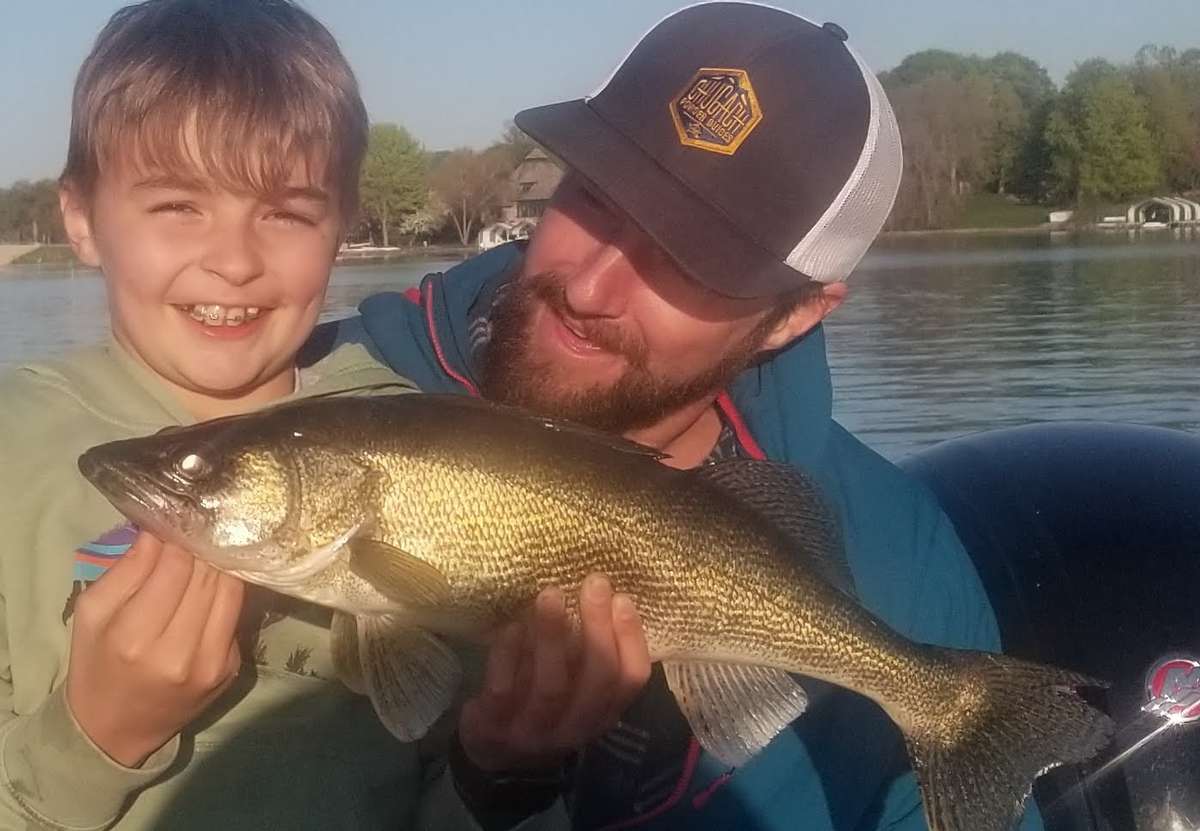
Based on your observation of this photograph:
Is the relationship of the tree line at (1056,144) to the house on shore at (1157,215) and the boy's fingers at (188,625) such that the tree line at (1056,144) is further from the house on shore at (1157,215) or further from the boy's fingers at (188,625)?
the boy's fingers at (188,625)

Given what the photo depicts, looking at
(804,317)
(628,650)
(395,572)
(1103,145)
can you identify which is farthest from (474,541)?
(1103,145)

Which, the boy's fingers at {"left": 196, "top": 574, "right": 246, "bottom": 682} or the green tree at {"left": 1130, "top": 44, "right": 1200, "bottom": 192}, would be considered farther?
the green tree at {"left": 1130, "top": 44, "right": 1200, "bottom": 192}

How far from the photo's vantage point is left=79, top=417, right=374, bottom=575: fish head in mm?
2203

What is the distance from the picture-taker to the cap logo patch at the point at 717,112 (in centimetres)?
321

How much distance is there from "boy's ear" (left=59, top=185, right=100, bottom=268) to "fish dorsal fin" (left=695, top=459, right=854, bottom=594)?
1.38 m

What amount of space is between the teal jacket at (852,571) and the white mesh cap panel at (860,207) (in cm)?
36

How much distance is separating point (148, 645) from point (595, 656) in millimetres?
801

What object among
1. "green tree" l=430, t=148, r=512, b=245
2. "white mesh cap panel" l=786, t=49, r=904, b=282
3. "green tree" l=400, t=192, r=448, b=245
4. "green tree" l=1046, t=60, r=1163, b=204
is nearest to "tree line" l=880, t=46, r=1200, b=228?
"green tree" l=1046, t=60, r=1163, b=204

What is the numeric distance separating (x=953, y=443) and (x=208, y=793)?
3161 mm

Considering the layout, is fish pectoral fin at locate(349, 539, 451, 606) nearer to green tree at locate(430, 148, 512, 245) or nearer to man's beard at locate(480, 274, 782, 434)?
man's beard at locate(480, 274, 782, 434)

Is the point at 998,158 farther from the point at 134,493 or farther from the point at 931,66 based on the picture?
the point at 134,493

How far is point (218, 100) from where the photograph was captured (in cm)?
251

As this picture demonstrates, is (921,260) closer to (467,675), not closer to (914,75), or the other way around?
(467,675)

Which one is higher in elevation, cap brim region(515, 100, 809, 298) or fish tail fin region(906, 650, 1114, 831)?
cap brim region(515, 100, 809, 298)
